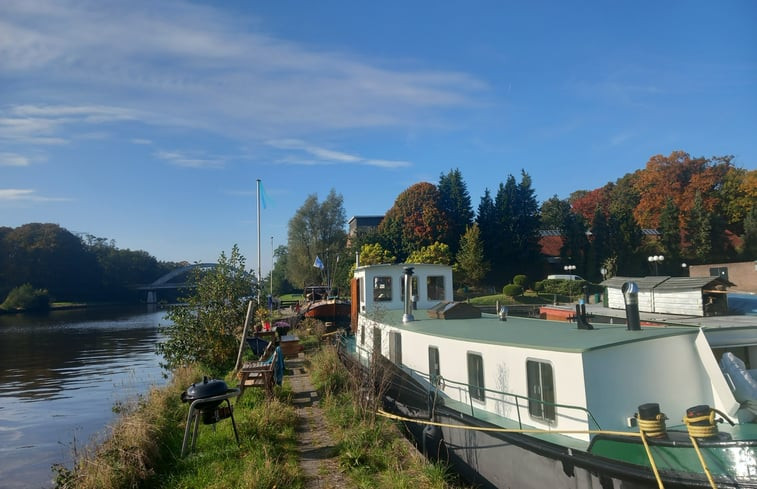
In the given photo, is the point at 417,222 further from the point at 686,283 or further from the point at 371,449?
the point at 371,449

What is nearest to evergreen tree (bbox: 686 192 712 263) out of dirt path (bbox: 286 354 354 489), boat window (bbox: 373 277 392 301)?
boat window (bbox: 373 277 392 301)

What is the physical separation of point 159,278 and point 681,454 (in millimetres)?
113796

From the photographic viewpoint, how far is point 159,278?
352 ft

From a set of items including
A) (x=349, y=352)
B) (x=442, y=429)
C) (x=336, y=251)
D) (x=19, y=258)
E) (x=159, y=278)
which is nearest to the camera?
(x=442, y=429)

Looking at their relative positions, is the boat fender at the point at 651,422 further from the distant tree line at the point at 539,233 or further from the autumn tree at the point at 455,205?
the autumn tree at the point at 455,205

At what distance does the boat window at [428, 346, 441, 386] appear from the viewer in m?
10.1

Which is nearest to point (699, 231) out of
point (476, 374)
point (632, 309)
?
point (632, 309)

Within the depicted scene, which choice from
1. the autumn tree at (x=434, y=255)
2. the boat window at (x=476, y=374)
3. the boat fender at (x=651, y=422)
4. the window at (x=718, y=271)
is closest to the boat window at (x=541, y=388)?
the boat window at (x=476, y=374)

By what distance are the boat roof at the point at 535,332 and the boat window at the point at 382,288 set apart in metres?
1.71

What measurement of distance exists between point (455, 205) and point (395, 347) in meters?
40.6

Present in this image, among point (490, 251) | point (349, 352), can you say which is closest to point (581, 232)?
point (490, 251)

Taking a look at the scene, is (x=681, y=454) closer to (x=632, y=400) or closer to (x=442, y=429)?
(x=632, y=400)

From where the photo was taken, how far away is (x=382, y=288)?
14.5 m

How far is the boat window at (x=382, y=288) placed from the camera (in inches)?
571
